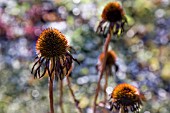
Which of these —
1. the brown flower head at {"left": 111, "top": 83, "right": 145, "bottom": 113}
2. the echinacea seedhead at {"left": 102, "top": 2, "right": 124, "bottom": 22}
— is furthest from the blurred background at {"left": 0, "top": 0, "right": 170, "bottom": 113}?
the brown flower head at {"left": 111, "top": 83, "right": 145, "bottom": 113}

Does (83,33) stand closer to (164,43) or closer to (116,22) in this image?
(164,43)

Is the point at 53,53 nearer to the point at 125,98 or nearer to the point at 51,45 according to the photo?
the point at 51,45

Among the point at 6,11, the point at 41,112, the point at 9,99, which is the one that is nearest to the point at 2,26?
the point at 6,11

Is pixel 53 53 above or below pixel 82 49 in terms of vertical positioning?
above

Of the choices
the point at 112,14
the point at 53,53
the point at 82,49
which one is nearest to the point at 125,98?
the point at 53,53

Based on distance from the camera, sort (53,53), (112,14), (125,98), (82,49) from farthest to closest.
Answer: (82,49), (112,14), (125,98), (53,53)

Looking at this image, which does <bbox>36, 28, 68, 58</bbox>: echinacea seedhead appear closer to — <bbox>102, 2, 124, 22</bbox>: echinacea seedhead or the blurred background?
<bbox>102, 2, 124, 22</bbox>: echinacea seedhead
